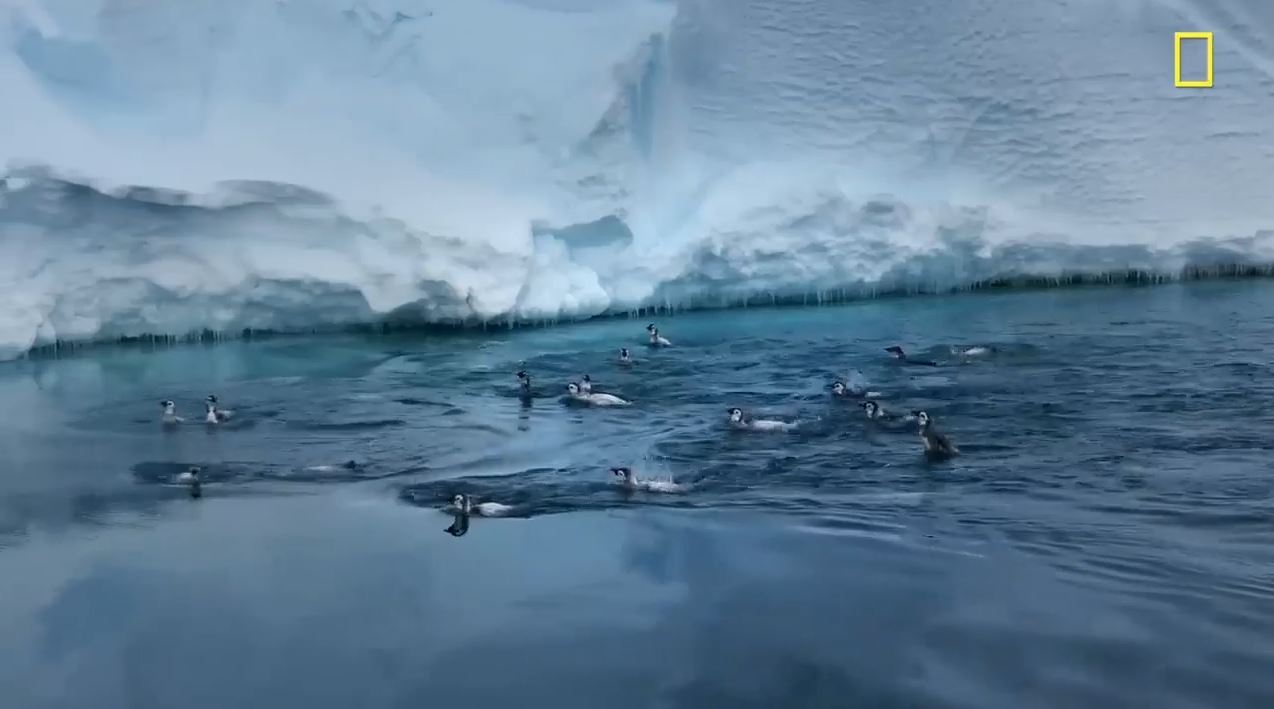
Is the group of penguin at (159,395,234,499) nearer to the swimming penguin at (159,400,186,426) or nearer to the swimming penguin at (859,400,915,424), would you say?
the swimming penguin at (159,400,186,426)

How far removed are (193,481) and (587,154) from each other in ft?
28.1

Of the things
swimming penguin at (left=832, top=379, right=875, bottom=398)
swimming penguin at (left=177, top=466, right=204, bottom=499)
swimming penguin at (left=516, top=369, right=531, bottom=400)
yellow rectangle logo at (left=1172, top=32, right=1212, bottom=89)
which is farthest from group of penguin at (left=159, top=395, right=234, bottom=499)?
yellow rectangle logo at (left=1172, top=32, right=1212, bottom=89)

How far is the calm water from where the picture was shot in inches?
207

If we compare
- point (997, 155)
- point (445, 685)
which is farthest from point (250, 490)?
point (997, 155)

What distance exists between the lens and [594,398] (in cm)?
1147

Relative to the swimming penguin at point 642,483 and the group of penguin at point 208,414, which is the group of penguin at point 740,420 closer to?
the swimming penguin at point 642,483

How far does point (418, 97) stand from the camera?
628 inches

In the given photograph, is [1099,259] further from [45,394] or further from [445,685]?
[445,685]

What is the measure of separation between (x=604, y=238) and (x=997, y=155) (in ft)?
19.8

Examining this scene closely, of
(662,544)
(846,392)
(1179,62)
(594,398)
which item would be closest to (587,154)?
(594,398)

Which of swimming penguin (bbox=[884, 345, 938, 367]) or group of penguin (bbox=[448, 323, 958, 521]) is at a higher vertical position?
swimming penguin (bbox=[884, 345, 938, 367])

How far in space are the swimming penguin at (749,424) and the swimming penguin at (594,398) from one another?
5.59 feet

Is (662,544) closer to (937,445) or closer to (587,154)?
(937,445)

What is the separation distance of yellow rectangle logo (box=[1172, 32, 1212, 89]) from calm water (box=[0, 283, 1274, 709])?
6.93m
